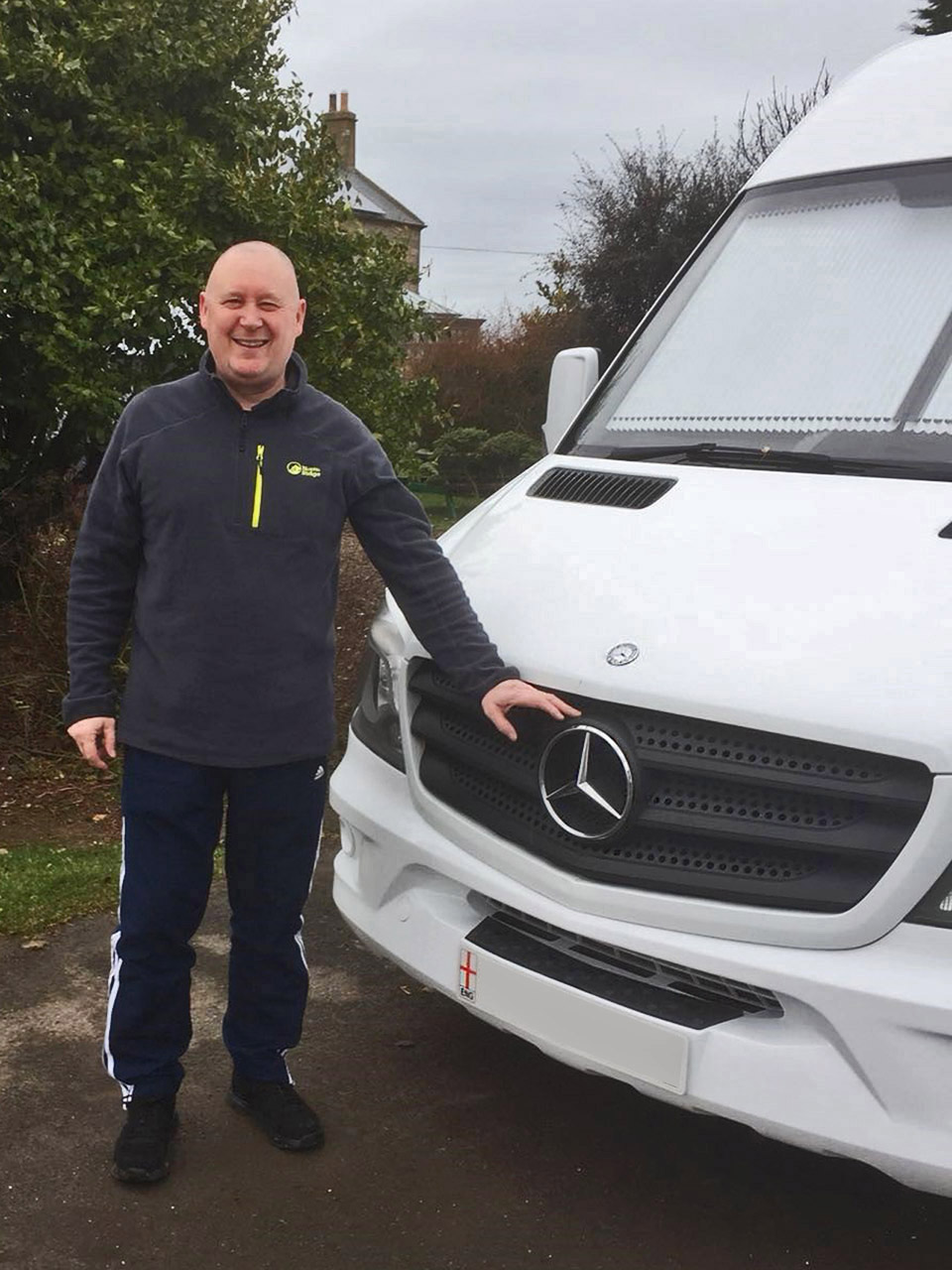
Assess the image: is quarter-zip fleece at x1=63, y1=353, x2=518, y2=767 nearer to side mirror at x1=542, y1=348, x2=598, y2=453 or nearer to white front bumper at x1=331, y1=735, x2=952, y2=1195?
white front bumper at x1=331, y1=735, x2=952, y2=1195

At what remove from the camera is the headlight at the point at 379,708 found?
3457mm

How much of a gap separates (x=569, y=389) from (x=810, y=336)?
3.09ft

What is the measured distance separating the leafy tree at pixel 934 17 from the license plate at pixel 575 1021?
3213cm

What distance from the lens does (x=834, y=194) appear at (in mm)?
4141

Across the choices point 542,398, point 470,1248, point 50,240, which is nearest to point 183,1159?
point 470,1248

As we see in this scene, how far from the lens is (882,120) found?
13.6 ft

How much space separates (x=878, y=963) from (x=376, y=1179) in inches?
54.8

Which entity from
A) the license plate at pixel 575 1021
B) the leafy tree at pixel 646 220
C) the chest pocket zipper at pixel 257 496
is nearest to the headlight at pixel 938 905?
the license plate at pixel 575 1021

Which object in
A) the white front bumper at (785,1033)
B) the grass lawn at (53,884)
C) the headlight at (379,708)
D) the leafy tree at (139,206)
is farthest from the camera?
the leafy tree at (139,206)

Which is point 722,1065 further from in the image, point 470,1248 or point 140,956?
point 140,956

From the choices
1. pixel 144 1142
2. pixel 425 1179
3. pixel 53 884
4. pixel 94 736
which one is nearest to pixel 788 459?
pixel 94 736

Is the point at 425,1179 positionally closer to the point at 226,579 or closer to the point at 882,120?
the point at 226,579

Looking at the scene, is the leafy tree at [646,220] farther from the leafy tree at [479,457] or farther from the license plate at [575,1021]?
the license plate at [575,1021]

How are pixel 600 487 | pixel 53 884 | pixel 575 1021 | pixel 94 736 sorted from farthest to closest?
1. pixel 53 884
2. pixel 600 487
3. pixel 94 736
4. pixel 575 1021
